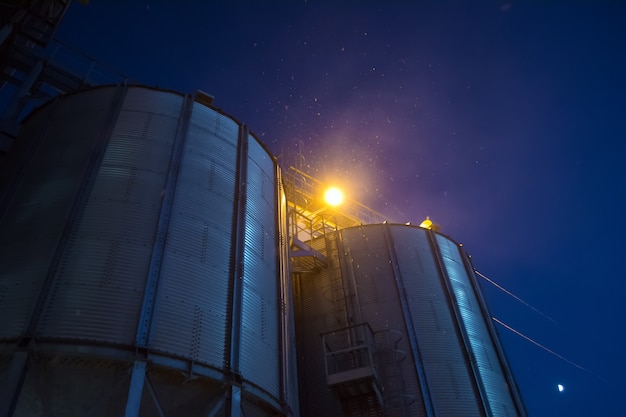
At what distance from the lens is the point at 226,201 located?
14516 millimetres

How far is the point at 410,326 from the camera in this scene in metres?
19.4

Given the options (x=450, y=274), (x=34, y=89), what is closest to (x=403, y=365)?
(x=450, y=274)

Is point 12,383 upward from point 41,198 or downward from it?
downward

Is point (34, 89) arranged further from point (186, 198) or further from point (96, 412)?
point (96, 412)

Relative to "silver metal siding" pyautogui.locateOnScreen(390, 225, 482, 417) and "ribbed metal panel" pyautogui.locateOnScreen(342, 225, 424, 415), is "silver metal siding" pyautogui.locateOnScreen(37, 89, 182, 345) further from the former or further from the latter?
"silver metal siding" pyautogui.locateOnScreen(390, 225, 482, 417)

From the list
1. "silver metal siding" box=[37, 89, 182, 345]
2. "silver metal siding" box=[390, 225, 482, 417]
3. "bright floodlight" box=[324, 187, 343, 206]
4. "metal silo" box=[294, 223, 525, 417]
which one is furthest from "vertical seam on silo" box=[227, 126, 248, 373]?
"bright floodlight" box=[324, 187, 343, 206]

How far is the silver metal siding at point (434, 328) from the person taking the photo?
17734mm

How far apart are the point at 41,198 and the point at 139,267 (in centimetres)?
365

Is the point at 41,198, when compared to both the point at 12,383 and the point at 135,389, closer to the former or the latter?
the point at 12,383

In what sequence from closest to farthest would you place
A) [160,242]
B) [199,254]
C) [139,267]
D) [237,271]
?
[139,267] < [160,242] < [199,254] < [237,271]

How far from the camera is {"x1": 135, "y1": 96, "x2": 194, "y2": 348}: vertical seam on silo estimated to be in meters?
10.5

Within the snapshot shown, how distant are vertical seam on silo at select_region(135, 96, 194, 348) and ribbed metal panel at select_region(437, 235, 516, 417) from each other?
12883mm

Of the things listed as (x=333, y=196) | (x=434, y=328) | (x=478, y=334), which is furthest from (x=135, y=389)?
(x=333, y=196)

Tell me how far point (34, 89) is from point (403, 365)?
1806cm
